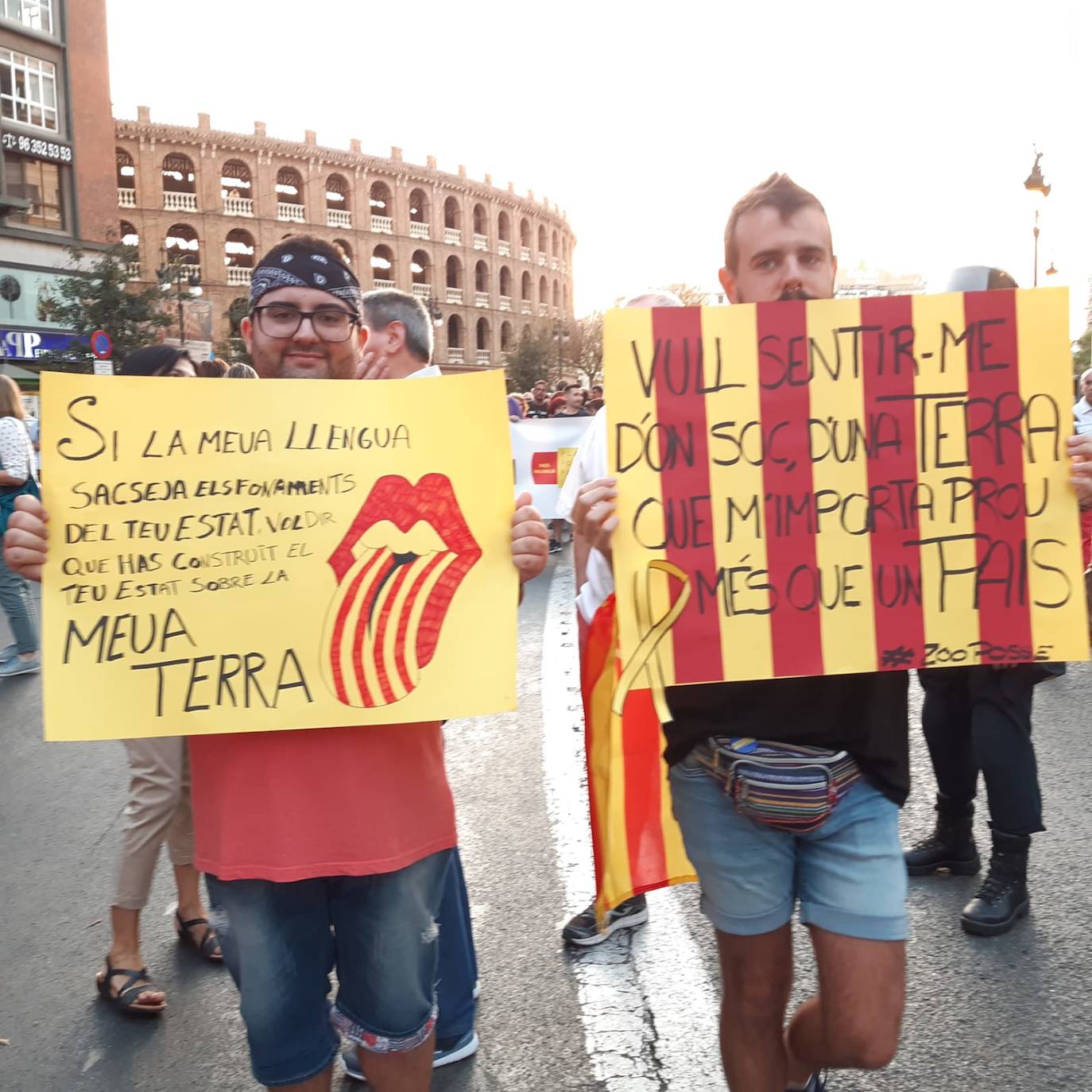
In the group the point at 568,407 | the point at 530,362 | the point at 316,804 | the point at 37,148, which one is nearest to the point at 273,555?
the point at 316,804

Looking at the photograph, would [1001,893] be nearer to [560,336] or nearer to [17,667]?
[17,667]

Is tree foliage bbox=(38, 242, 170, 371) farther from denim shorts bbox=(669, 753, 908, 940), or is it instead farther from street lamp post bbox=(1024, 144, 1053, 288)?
denim shorts bbox=(669, 753, 908, 940)

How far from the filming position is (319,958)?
2.06 metres

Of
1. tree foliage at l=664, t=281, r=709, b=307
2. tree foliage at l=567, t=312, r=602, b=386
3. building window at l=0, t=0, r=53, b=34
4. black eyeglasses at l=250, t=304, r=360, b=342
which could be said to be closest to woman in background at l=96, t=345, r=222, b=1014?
black eyeglasses at l=250, t=304, r=360, b=342

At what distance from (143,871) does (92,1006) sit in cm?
41

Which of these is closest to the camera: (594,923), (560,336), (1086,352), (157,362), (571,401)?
(594,923)

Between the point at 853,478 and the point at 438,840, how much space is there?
1.11 meters

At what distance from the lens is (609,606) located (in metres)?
2.47

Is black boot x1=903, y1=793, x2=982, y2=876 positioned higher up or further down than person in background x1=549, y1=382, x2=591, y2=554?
further down

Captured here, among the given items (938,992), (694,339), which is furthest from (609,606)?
(938,992)

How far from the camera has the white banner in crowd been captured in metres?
10.5

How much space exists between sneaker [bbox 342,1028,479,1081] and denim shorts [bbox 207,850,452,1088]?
700 mm

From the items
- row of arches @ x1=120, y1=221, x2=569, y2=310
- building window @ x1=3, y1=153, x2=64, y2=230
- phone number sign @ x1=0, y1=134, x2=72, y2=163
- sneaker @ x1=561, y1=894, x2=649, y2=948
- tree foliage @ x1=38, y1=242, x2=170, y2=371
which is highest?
row of arches @ x1=120, y1=221, x2=569, y2=310

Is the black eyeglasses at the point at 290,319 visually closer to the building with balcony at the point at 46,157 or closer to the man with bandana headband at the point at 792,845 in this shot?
the man with bandana headband at the point at 792,845
